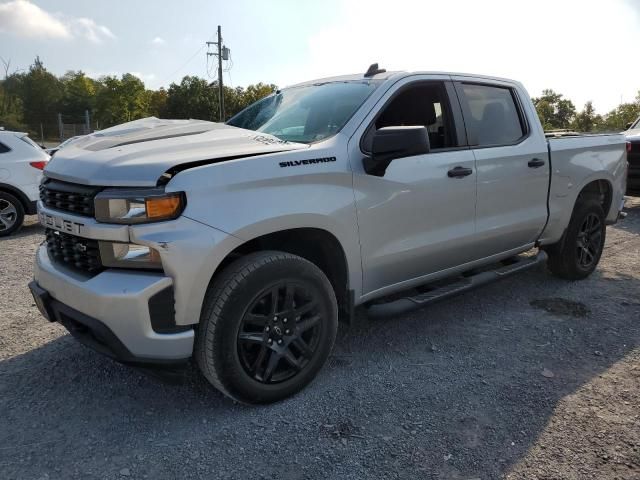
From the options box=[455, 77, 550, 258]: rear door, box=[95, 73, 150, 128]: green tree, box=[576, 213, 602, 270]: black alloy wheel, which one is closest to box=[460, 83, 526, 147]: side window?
box=[455, 77, 550, 258]: rear door

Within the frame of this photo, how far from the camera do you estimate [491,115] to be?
4117 mm

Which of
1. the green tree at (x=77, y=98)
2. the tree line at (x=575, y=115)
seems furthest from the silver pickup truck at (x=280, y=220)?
the green tree at (x=77, y=98)

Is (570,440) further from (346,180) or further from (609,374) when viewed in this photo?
(346,180)

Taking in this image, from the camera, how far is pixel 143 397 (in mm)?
3029

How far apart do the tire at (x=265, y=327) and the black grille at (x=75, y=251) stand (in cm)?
58

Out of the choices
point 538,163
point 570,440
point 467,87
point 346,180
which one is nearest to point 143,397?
point 346,180

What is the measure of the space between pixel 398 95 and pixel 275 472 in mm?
2385

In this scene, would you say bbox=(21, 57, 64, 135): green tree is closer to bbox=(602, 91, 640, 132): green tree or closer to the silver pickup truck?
bbox=(602, 91, 640, 132): green tree

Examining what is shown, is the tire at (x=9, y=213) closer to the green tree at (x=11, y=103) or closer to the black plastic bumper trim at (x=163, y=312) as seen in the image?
the black plastic bumper trim at (x=163, y=312)

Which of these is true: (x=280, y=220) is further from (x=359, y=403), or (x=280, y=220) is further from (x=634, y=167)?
(x=634, y=167)

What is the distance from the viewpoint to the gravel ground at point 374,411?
7.97 ft

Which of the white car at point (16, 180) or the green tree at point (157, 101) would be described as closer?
the white car at point (16, 180)

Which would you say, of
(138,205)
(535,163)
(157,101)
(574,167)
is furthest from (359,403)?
(157,101)

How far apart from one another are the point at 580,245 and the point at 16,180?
763 cm
